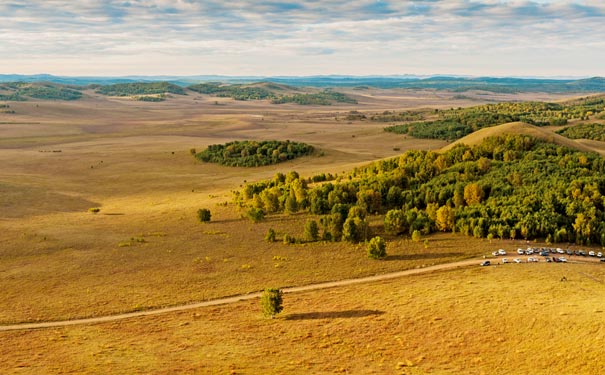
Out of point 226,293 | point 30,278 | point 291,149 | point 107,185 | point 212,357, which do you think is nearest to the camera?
point 212,357

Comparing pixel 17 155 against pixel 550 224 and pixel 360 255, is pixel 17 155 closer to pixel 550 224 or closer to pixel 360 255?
pixel 360 255

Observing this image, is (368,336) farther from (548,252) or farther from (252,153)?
(252,153)

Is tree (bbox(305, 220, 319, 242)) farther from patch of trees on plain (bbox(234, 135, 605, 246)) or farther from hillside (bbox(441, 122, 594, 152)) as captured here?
hillside (bbox(441, 122, 594, 152))

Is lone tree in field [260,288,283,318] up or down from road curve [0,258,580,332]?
up

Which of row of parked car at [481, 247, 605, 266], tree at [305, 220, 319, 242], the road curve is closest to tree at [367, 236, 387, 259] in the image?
the road curve

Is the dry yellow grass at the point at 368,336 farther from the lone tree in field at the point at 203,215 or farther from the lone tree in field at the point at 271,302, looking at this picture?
Result: the lone tree in field at the point at 203,215

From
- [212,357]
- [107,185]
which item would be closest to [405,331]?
[212,357]
